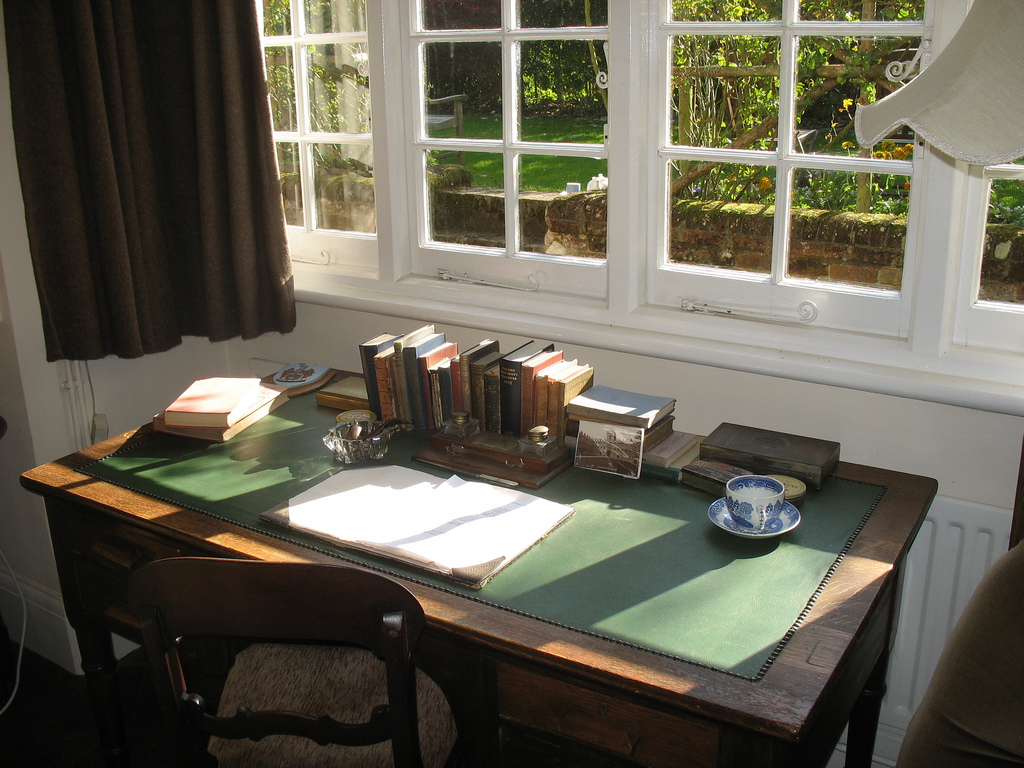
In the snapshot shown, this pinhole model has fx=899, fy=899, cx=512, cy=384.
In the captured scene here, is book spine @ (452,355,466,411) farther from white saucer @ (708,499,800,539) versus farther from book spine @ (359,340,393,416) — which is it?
white saucer @ (708,499,800,539)

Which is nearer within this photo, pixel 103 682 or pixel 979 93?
pixel 979 93

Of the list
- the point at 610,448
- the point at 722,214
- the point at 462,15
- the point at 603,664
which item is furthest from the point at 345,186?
the point at 603,664

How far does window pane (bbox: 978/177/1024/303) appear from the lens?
157 centimetres

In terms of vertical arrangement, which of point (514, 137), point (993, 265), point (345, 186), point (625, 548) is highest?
point (514, 137)

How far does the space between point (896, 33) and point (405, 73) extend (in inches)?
43.3

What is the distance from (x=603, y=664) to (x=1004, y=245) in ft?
3.52

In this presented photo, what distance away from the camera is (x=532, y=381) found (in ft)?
5.68

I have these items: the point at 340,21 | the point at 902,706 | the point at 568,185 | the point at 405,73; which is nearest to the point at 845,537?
the point at 902,706

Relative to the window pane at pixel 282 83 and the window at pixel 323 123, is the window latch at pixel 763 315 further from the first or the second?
the window pane at pixel 282 83

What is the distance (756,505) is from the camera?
4.64 feet

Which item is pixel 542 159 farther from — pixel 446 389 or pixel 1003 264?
pixel 1003 264

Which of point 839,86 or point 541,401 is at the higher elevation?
point 839,86

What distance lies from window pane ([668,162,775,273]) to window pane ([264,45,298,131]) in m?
1.07

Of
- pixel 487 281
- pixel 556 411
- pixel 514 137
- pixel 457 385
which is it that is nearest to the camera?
pixel 556 411
